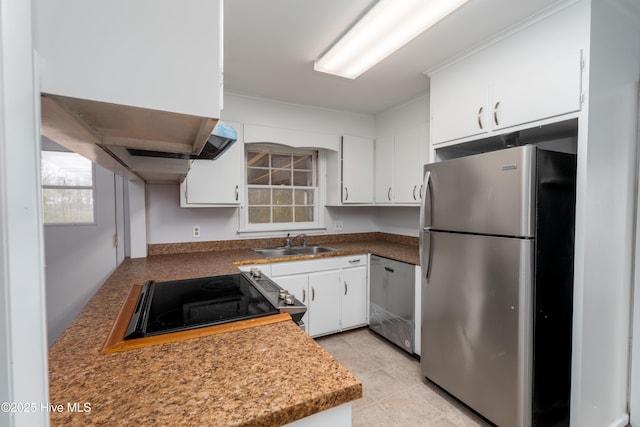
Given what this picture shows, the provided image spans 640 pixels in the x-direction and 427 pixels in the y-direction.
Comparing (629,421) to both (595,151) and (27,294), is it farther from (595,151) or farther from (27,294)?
(27,294)

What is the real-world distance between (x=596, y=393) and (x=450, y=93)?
202 cm

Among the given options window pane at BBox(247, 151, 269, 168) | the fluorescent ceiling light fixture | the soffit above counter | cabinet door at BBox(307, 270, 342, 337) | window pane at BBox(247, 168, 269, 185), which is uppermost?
the fluorescent ceiling light fixture

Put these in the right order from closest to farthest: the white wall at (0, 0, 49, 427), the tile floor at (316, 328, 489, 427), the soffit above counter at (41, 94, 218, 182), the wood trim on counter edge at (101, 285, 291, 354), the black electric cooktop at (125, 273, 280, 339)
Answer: the white wall at (0, 0, 49, 427) < the soffit above counter at (41, 94, 218, 182) < the wood trim on counter edge at (101, 285, 291, 354) < the black electric cooktop at (125, 273, 280, 339) < the tile floor at (316, 328, 489, 427)

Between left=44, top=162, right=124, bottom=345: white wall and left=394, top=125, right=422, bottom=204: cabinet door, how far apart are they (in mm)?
2584

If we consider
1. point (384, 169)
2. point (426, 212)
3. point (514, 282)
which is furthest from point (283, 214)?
point (514, 282)

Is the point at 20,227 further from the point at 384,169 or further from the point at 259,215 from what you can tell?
the point at 384,169

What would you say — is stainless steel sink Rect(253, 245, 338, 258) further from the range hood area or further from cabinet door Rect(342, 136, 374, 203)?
the range hood area

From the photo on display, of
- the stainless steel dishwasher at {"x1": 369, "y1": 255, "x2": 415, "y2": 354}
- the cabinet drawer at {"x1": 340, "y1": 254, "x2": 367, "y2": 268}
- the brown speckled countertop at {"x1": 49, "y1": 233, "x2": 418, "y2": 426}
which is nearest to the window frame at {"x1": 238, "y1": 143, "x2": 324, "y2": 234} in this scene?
the cabinet drawer at {"x1": 340, "y1": 254, "x2": 367, "y2": 268}

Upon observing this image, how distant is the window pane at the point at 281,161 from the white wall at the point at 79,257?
1.47 metres

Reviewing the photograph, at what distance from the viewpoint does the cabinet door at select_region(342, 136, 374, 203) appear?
3.20m

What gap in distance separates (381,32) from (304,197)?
203 cm

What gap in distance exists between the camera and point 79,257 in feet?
7.30

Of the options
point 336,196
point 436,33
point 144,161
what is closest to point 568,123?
point 436,33

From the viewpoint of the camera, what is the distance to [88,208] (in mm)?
2236
